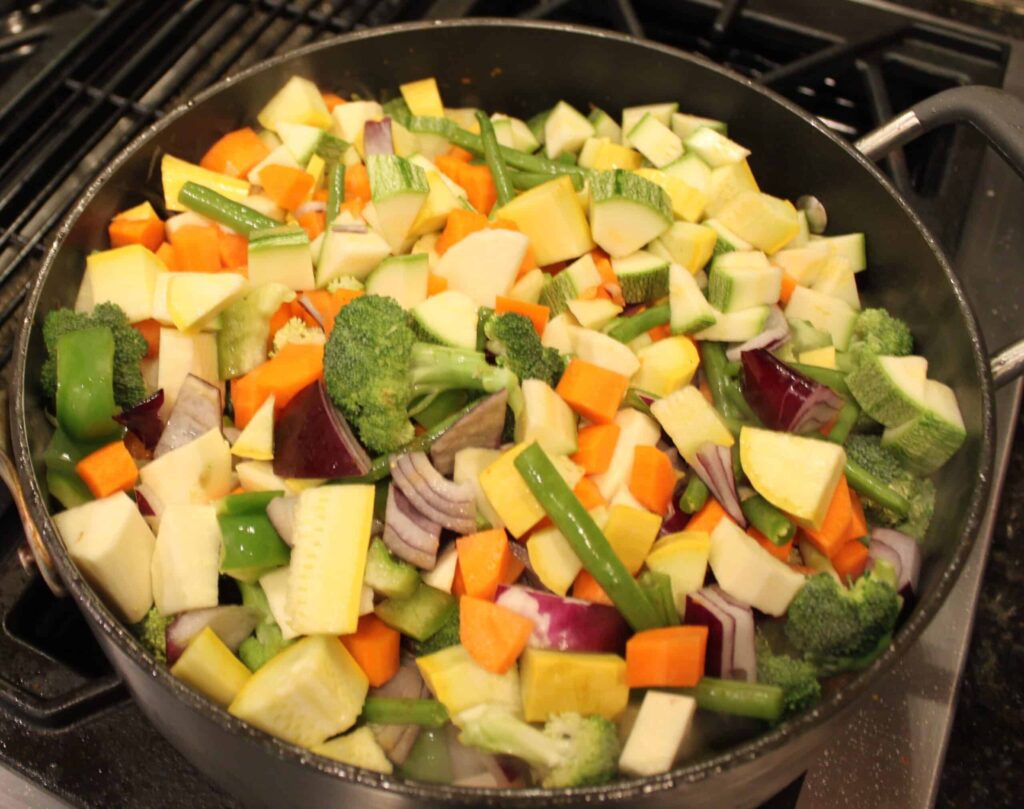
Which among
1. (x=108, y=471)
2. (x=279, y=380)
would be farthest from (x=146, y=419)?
(x=279, y=380)

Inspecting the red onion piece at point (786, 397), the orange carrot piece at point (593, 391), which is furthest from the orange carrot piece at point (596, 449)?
the red onion piece at point (786, 397)

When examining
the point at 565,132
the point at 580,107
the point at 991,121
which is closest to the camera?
the point at 991,121

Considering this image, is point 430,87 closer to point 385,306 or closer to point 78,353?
point 385,306

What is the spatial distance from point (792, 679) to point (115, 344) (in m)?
1.10

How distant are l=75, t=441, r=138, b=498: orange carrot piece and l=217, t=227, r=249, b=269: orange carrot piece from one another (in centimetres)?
45

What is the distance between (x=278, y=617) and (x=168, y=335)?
510mm

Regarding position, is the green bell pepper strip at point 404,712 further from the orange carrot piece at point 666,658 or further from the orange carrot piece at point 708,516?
the orange carrot piece at point 708,516

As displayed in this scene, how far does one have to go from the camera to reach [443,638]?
127cm

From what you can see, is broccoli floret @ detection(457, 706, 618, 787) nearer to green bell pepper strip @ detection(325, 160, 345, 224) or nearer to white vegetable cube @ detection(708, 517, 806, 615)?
white vegetable cube @ detection(708, 517, 806, 615)

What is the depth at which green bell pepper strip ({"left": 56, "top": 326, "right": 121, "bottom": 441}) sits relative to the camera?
4.27ft

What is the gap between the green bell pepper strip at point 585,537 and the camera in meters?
1.24

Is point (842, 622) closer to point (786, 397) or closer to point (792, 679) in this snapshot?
point (792, 679)

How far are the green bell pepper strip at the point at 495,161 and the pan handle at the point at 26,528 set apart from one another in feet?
3.05

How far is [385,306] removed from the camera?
138 centimetres
